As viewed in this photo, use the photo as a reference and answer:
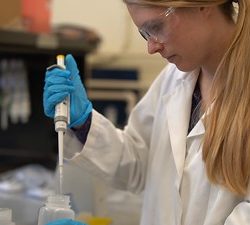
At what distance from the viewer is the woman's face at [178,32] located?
1.11 m

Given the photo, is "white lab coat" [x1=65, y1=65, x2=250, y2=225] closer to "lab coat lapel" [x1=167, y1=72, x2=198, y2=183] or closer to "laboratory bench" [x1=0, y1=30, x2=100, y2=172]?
"lab coat lapel" [x1=167, y1=72, x2=198, y2=183]

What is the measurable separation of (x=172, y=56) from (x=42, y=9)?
3.99ft

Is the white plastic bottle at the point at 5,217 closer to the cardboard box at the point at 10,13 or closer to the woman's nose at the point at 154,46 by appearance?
the woman's nose at the point at 154,46

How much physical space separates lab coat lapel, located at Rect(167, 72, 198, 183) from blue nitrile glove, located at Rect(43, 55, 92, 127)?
0.22m

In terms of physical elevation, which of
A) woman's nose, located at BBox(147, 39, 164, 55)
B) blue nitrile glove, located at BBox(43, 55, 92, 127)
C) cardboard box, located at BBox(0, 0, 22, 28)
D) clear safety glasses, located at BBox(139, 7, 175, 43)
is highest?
cardboard box, located at BBox(0, 0, 22, 28)

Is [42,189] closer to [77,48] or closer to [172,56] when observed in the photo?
[77,48]

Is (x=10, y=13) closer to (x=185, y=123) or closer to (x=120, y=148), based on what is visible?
(x=120, y=148)

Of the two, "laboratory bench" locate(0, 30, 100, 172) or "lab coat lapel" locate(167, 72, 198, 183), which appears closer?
"lab coat lapel" locate(167, 72, 198, 183)

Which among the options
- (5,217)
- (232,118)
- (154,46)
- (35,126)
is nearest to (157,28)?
(154,46)

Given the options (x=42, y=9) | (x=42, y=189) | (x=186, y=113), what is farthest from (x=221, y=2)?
(x=42, y=9)

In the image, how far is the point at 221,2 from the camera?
113 cm

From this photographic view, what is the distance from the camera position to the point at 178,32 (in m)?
1.13

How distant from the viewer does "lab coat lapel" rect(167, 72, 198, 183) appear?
1242mm

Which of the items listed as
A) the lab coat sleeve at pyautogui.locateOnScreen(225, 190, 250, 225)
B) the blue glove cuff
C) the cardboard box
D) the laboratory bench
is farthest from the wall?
the lab coat sleeve at pyautogui.locateOnScreen(225, 190, 250, 225)
